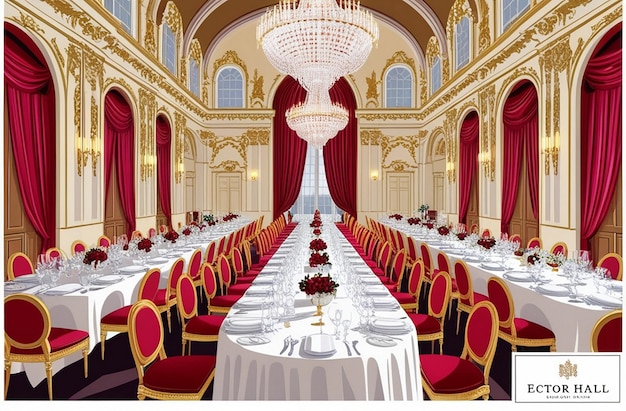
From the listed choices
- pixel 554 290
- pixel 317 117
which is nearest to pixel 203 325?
pixel 554 290

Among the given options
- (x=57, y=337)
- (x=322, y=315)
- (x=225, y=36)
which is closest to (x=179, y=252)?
(x=57, y=337)

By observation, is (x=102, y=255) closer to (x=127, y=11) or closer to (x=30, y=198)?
(x=30, y=198)

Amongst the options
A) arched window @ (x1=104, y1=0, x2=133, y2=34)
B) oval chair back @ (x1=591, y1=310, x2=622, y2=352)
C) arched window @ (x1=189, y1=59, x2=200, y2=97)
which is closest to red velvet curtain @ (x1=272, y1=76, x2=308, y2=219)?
arched window @ (x1=189, y1=59, x2=200, y2=97)

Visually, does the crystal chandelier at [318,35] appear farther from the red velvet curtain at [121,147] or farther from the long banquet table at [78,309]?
the red velvet curtain at [121,147]

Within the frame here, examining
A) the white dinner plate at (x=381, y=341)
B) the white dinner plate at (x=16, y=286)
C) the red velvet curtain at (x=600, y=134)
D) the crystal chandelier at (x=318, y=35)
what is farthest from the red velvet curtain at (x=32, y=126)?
the red velvet curtain at (x=600, y=134)

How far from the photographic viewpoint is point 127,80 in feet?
30.7

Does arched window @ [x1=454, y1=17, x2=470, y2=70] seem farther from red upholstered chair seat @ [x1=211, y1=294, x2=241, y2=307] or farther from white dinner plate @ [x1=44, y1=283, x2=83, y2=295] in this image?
white dinner plate @ [x1=44, y1=283, x2=83, y2=295]

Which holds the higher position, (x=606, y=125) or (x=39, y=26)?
(x=39, y=26)

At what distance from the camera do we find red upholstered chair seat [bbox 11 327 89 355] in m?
3.32

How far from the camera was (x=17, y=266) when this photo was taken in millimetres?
5129

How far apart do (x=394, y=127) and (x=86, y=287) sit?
13.7m

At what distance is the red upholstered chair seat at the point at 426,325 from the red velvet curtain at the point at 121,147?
22.7 ft

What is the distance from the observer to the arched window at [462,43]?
37.7 ft

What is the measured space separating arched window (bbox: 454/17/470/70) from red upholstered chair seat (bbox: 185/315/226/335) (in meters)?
10.1
